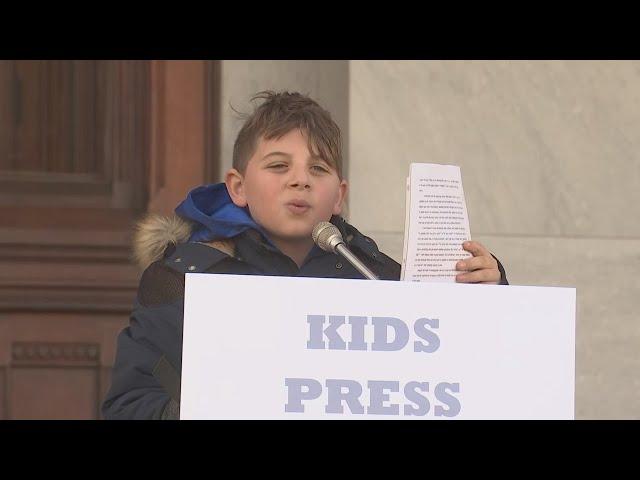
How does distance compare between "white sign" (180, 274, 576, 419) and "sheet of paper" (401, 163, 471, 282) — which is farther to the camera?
"sheet of paper" (401, 163, 471, 282)

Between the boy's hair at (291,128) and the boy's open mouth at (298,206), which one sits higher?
the boy's hair at (291,128)

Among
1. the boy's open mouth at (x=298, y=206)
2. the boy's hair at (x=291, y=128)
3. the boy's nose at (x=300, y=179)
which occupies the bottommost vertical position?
the boy's open mouth at (x=298, y=206)

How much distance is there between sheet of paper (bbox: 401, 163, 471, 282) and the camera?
2.38m

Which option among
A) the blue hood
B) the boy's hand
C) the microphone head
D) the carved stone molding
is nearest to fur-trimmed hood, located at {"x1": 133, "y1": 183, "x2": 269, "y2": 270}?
the blue hood

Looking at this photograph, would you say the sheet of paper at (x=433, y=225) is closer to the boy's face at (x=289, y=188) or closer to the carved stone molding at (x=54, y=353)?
the boy's face at (x=289, y=188)

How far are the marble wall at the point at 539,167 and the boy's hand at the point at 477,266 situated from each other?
5.74 ft

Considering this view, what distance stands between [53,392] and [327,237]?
2186 millimetres

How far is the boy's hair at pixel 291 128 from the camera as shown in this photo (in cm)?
286

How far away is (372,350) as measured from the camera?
81.1 inches

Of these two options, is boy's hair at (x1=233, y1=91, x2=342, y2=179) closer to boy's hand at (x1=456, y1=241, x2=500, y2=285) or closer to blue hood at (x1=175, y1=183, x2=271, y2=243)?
blue hood at (x1=175, y1=183, x2=271, y2=243)

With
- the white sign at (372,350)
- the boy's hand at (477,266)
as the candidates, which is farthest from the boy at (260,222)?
the white sign at (372,350)

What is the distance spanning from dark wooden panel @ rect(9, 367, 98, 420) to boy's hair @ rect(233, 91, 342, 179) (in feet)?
5.50

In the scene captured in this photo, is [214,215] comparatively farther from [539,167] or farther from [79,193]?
[539,167]
